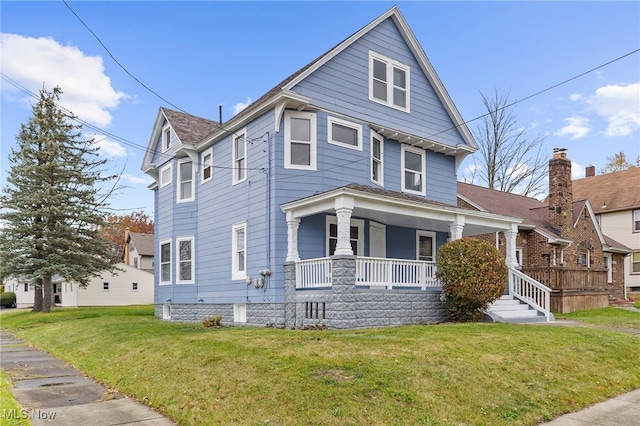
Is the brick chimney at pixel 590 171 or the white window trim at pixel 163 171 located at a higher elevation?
the brick chimney at pixel 590 171

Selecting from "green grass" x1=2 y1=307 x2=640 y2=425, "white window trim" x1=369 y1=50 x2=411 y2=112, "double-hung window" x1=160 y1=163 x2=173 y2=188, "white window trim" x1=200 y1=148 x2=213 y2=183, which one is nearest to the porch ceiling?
"green grass" x1=2 y1=307 x2=640 y2=425

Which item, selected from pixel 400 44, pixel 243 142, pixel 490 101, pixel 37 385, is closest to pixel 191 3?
pixel 243 142

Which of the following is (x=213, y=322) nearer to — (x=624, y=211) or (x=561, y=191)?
(x=561, y=191)

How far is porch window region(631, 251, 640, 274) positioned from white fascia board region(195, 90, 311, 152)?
29.4m

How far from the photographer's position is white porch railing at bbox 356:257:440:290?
13.0m

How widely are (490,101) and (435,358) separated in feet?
113

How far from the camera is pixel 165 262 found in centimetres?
1956

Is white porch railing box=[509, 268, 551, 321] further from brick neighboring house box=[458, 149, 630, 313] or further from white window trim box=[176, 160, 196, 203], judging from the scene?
white window trim box=[176, 160, 196, 203]

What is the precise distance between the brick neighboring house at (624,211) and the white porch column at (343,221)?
1095 inches

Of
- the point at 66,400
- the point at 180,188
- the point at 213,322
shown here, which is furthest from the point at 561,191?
the point at 66,400

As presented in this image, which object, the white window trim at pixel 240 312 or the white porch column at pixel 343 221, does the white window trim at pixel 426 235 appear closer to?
the white porch column at pixel 343 221

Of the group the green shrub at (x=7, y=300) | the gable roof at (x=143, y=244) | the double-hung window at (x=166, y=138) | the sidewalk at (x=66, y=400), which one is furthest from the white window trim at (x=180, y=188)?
the green shrub at (x=7, y=300)

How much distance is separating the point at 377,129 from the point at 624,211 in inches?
1024

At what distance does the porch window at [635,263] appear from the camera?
111 feet
